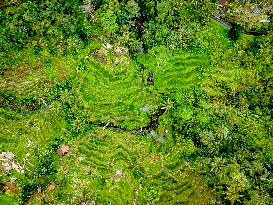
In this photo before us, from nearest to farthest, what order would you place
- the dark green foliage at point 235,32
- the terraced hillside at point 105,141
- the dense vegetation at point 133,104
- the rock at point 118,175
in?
1. the terraced hillside at point 105,141
2. the dense vegetation at point 133,104
3. the rock at point 118,175
4. the dark green foliage at point 235,32

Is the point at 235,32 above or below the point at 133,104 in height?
above

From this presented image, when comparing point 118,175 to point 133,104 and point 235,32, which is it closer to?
point 133,104

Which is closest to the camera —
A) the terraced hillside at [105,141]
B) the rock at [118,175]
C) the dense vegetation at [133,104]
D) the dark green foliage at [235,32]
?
the terraced hillside at [105,141]

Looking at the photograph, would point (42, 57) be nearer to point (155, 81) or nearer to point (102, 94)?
point (102, 94)

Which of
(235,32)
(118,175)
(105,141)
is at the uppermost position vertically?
(235,32)

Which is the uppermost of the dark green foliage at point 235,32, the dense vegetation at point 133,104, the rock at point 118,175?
the dark green foliage at point 235,32

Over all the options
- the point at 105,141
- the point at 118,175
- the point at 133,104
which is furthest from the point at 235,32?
the point at 118,175

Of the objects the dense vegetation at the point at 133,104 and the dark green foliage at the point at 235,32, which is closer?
the dense vegetation at the point at 133,104

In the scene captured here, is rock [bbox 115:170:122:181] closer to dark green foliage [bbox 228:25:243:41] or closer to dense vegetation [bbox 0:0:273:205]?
dense vegetation [bbox 0:0:273:205]

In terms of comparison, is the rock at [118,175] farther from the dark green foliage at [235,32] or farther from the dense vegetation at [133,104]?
the dark green foliage at [235,32]

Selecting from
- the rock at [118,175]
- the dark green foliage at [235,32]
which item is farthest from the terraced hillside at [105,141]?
the dark green foliage at [235,32]
